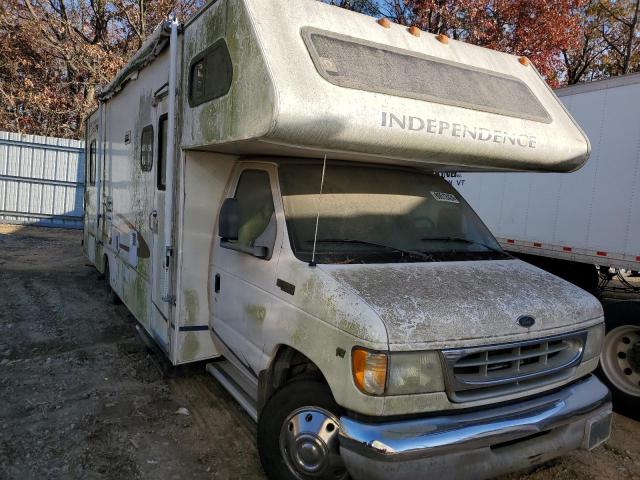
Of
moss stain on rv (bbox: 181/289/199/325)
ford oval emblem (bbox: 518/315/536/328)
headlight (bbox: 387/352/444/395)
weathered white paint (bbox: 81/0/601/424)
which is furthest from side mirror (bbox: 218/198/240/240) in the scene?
ford oval emblem (bbox: 518/315/536/328)

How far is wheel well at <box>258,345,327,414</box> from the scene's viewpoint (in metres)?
3.29

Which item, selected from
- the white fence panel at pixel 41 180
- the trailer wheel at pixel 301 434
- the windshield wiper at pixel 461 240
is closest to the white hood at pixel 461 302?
the windshield wiper at pixel 461 240

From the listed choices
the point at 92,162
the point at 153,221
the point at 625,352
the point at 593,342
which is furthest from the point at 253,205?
the point at 92,162

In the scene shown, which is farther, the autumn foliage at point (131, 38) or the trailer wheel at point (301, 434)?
the autumn foliage at point (131, 38)

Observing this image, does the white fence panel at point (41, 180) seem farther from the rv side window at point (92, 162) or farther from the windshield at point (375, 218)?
the windshield at point (375, 218)

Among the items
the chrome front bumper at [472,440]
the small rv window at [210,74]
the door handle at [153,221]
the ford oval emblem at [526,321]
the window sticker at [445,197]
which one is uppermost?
the small rv window at [210,74]

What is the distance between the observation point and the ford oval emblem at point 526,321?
9.48ft

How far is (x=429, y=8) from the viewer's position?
518 inches

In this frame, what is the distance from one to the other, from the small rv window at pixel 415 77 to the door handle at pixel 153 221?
2434 mm

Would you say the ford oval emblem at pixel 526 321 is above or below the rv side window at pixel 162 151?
below

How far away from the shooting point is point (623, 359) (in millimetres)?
4891

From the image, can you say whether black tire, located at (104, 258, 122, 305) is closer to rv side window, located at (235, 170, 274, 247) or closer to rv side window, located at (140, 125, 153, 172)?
rv side window, located at (140, 125, 153, 172)

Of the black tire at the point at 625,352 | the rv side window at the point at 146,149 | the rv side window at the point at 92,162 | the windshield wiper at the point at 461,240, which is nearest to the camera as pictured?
the windshield wiper at the point at 461,240

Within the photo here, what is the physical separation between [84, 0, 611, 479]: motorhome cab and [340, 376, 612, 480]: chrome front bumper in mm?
11
